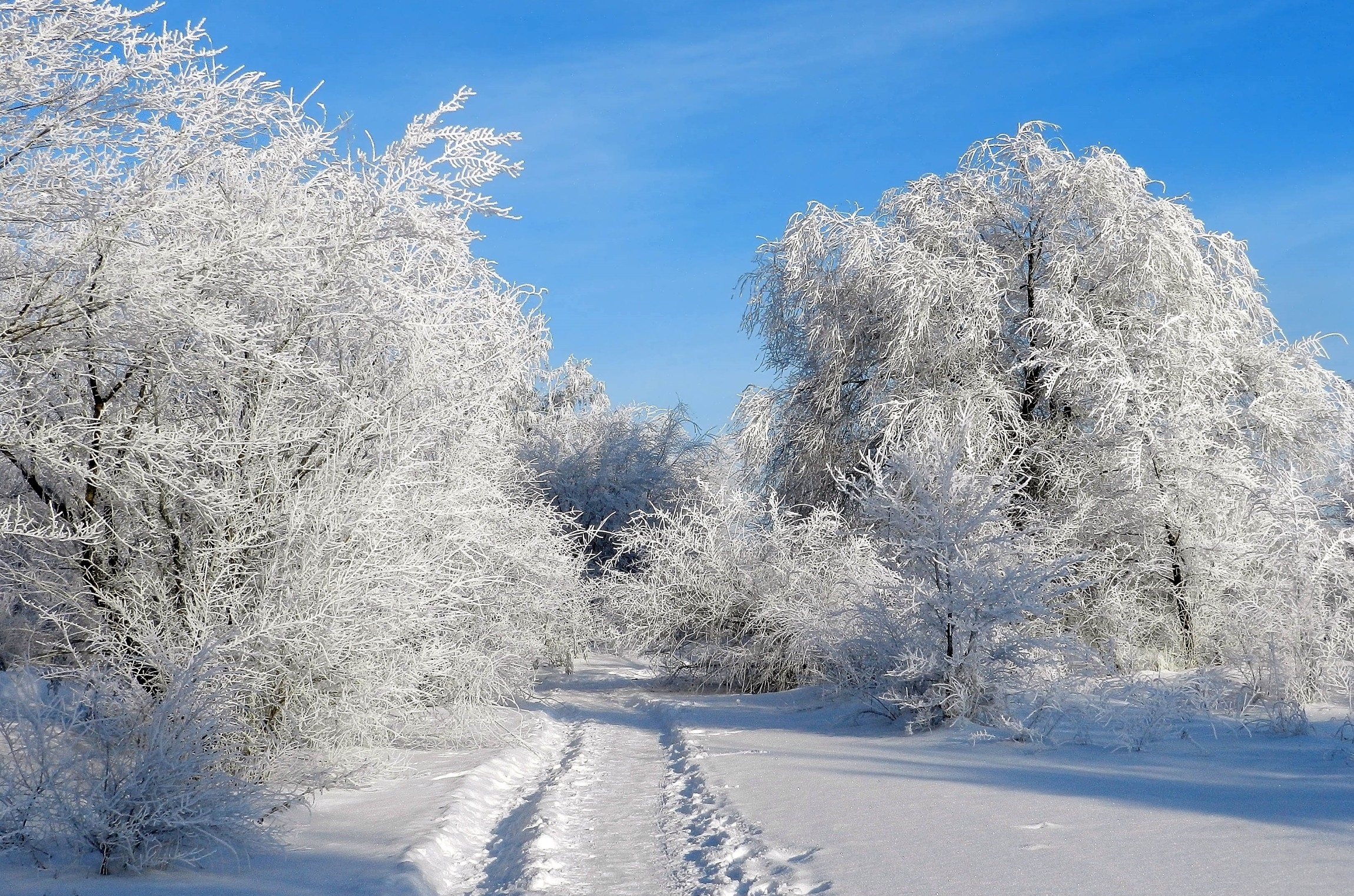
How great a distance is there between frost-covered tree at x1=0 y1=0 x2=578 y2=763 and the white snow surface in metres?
1.41

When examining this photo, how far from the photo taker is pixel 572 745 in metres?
10.3

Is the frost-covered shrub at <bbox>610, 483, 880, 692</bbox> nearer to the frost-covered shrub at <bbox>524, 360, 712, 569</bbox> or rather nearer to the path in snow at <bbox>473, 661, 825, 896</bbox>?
the path in snow at <bbox>473, 661, 825, 896</bbox>

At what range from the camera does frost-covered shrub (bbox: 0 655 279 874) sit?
192 inches

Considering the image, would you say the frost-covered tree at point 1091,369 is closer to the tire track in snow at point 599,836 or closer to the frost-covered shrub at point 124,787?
the tire track in snow at point 599,836

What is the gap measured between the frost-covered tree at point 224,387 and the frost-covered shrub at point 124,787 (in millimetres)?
666

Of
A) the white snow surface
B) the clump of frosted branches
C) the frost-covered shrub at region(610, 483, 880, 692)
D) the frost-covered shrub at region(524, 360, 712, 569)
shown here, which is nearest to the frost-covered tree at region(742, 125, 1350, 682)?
the frost-covered shrub at region(610, 483, 880, 692)

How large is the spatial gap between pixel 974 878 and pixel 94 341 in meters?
6.23

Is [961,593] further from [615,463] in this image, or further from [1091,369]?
[615,463]

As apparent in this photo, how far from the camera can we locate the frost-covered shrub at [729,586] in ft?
45.9

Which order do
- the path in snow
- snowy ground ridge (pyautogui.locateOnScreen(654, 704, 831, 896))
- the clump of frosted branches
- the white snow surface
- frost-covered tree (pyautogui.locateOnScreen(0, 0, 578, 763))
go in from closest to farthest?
the white snow surface
snowy ground ridge (pyautogui.locateOnScreen(654, 704, 831, 896))
the path in snow
frost-covered tree (pyautogui.locateOnScreen(0, 0, 578, 763))
the clump of frosted branches

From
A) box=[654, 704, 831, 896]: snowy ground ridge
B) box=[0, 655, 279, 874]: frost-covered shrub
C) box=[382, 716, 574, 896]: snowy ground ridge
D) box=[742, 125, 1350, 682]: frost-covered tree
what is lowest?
box=[382, 716, 574, 896]: snowy ground ridge

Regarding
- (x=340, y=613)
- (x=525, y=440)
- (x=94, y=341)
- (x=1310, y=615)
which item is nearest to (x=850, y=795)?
(x=340, y=613)

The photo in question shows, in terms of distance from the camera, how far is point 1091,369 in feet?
44.7

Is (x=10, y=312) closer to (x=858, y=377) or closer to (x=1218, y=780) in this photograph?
(x=1218, y=780)
